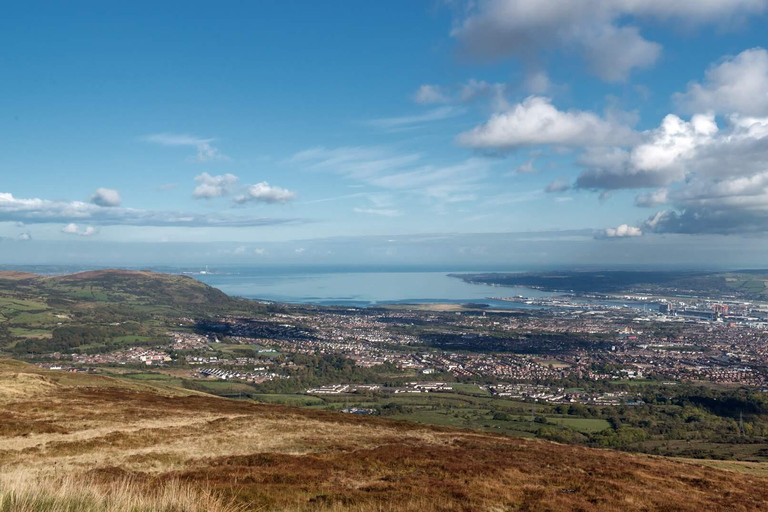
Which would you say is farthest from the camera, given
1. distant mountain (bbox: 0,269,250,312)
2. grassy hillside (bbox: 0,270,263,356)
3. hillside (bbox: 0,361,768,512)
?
distant mountain (bbox: 0,269,250,312)

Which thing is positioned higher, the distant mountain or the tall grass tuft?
the tall grass tuft

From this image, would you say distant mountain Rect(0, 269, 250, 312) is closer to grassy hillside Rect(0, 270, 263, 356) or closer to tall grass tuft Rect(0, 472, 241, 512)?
grassy hillside Rect(0, 270, 263, 356)

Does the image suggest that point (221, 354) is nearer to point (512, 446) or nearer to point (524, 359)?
point (524, 359)

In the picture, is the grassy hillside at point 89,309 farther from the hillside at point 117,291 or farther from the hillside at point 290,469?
the hillside at point 290,469

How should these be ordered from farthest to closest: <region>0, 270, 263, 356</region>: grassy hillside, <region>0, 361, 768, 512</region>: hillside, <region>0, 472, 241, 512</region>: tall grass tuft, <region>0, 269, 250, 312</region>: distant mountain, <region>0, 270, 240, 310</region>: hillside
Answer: <region>0, 270, 240, 310</region>: hillside, <region>0, 269, 250, 312</region>: distant mountain, <region>0, 270, 263, 356</region>: grassy hillside, <region>0, 361, 768, 512</region>: hillside, <region>0, 472, 241, 512</region>: tall grass tuft

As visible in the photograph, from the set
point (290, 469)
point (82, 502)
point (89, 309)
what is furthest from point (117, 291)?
point (82, 502)

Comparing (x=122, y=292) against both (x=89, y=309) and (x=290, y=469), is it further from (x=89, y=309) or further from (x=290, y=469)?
(x=290, y=469)

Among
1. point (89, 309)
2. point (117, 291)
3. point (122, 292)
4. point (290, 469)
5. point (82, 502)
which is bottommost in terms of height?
point (89, 309)

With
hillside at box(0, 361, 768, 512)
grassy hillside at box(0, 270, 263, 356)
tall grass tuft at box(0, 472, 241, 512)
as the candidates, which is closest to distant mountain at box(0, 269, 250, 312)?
grassy hillside at box(0, 270, 263, 356)

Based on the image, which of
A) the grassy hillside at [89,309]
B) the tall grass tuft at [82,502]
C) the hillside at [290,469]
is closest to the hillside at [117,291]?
the grassy hillside at [89,309]
